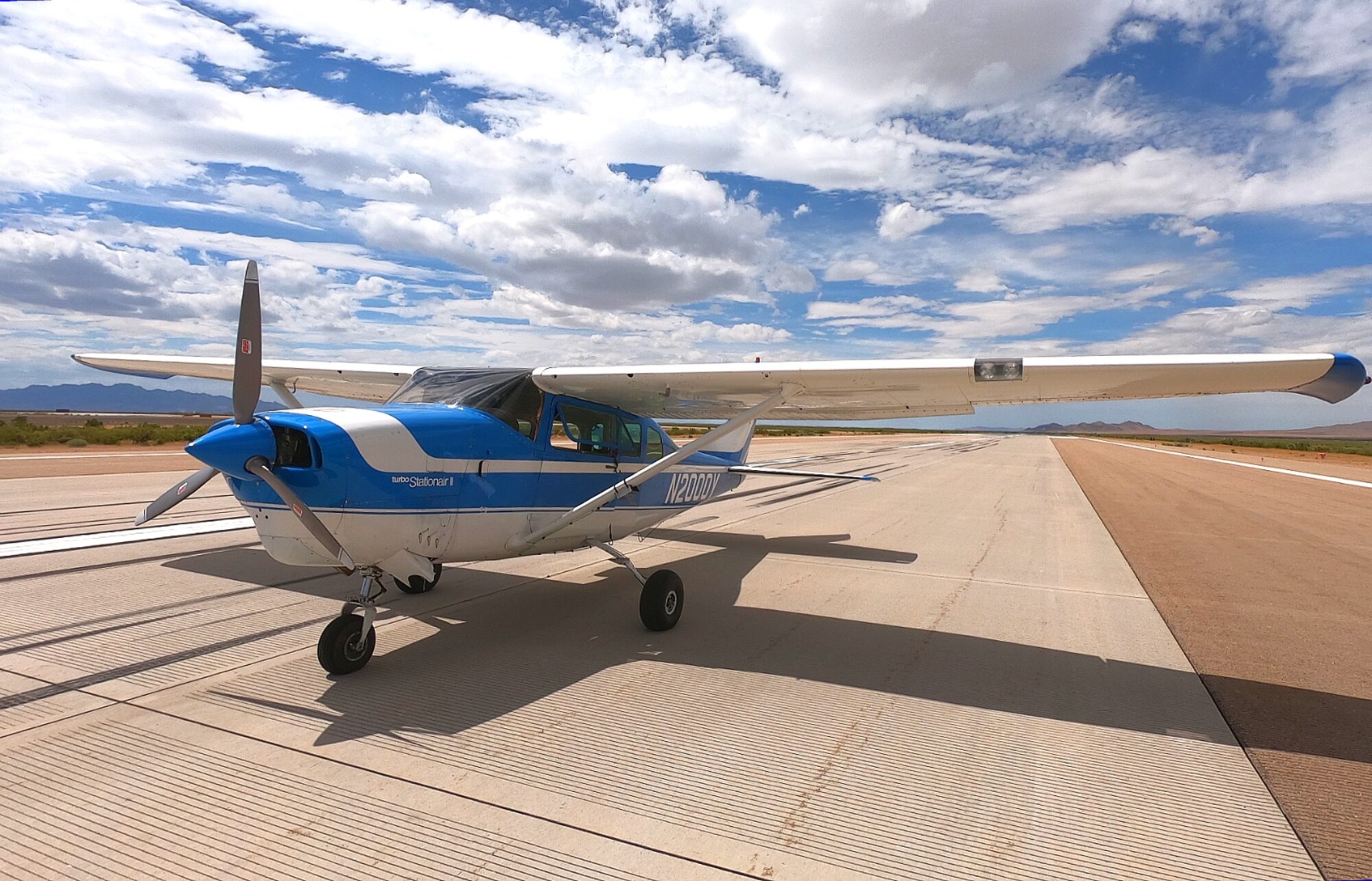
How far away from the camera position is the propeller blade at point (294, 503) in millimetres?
4117

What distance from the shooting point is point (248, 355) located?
4.74m

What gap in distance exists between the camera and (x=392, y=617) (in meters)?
6.23

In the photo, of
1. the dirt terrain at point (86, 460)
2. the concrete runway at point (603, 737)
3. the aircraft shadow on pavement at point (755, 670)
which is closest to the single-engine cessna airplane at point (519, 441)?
the aircraft shadow on pavement at point (755, 670)

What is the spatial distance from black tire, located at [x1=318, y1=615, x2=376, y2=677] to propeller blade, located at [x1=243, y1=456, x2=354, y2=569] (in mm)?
629

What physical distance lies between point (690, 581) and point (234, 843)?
5.82m

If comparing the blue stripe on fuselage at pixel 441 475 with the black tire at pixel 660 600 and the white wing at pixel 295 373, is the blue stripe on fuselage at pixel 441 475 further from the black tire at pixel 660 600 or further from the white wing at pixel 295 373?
the white wing at pixel 295 373

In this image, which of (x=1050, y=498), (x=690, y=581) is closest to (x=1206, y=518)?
(x=1050, y=498)

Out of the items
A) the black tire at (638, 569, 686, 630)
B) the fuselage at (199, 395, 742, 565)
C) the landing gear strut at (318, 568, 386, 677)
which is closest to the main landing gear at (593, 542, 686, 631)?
the black tire at (638, 569, 686, 630)

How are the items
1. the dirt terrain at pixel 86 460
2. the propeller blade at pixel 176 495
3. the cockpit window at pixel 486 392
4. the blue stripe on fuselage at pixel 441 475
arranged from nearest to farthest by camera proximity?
1. the blue stripe on fuselage at pixel 441 475
2. the propeller blade at pixel 176 495
3. the cockpit window at pixel 486 392
4. the dirt terrain at pixel 86 460

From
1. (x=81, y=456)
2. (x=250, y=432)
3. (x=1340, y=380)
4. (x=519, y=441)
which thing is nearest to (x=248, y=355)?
(x=250, y=432)

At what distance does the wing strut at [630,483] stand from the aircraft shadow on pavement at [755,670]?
32.7 inches

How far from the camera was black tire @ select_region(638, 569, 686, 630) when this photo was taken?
6020mm

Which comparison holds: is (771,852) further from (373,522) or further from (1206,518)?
(1206,518)

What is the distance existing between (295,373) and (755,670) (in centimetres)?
720
